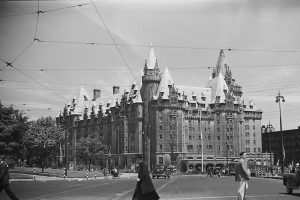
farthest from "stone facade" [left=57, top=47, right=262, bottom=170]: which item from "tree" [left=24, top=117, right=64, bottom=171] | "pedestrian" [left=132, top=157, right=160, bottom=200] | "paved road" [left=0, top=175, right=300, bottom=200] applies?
"pedestrian" [left=132, top=157, right=160, bottom=200]

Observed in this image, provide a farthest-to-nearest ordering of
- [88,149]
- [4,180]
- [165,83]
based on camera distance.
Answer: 1. [165,83]
2. [88,149]
3. [4,180]

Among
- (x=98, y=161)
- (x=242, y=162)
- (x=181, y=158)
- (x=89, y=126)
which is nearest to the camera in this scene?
(x=242, y=162)

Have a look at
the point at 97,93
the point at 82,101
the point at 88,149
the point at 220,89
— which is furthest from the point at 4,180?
the point at 97,93

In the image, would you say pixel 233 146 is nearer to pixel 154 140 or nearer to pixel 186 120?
pixel 186 120

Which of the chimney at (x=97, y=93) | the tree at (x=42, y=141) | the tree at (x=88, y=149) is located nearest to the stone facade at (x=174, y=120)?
the chimney at (x=97, y=93)

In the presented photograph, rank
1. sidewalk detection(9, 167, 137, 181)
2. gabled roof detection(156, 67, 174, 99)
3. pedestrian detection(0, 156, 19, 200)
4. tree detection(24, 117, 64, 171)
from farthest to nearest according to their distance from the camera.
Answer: gabled roof detection(156, 67, 174, 99), tree detection(24, 117, 64, 171), sidewalk detection(9, 167, 137, 181), pedestrian detection(0, 156, 19, 200)

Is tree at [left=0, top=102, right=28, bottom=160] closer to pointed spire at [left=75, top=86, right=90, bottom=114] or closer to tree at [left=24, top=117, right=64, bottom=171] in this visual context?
tree at [left=24, top=117, right=64, bottom=171]

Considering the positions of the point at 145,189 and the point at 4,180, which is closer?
the point at 145,189

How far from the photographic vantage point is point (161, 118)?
127 meters

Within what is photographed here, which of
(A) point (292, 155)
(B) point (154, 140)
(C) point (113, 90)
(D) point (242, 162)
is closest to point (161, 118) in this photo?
(B) point (154, 140)

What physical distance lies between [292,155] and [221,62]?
38.6m

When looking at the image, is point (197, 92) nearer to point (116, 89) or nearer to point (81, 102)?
point (116, 89)

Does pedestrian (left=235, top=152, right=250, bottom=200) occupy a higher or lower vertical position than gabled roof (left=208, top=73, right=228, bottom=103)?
lower

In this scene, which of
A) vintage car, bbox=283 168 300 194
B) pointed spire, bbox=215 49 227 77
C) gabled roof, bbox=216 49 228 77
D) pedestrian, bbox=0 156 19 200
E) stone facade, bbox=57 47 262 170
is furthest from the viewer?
gabled roof, bbox=216 49 228 77
